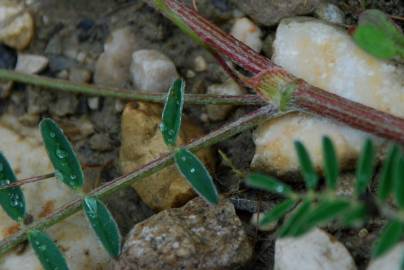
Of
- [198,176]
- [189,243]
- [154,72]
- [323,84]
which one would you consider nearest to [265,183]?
[198,176]

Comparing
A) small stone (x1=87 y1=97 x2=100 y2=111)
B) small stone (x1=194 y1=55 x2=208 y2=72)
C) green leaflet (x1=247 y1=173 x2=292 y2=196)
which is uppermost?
green leaflet (x1=247 y1=173 x2=292 y2=196)

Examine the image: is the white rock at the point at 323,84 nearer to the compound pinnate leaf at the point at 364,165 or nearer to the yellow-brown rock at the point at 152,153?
the yellow-brown rock at the point at 152,153

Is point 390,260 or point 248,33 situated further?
point 248,33

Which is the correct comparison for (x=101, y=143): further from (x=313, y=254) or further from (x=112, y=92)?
(x=313, y=254)

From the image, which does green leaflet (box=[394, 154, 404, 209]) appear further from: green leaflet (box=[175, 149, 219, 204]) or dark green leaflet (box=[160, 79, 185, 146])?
dark green leaflet (box=[160, 79, 185, 146])

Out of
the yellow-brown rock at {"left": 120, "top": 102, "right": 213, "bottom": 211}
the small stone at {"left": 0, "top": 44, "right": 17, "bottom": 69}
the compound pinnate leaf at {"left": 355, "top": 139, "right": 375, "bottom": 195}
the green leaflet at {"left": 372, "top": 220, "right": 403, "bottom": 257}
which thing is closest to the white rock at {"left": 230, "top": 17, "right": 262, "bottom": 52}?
the yellow-brown rock at {"left": 120, "top": 102, "right": 213, "bottom": 211}

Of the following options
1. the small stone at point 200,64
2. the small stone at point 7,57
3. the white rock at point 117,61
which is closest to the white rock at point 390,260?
the small stone at point 200,64
